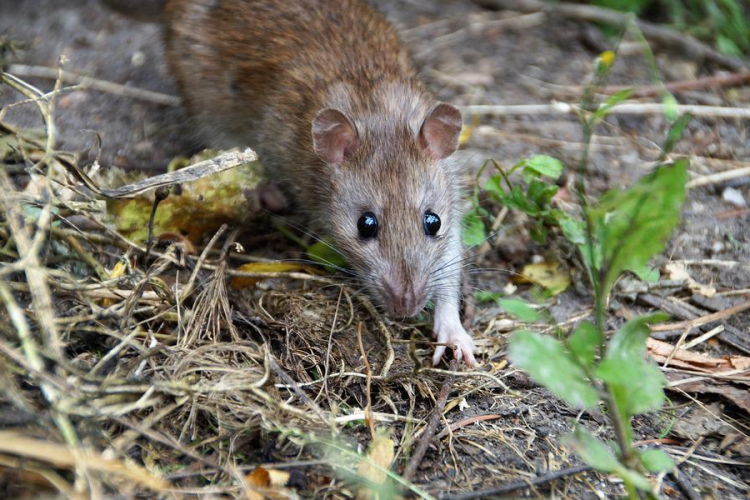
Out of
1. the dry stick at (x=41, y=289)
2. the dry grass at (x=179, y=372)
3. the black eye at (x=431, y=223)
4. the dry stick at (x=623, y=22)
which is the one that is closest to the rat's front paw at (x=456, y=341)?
the dry grass at (x=179, y=372)

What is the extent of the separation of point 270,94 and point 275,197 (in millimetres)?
755

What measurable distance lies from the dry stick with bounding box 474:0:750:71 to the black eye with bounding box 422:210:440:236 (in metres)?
3.36

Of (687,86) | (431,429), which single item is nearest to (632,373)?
(431,429)

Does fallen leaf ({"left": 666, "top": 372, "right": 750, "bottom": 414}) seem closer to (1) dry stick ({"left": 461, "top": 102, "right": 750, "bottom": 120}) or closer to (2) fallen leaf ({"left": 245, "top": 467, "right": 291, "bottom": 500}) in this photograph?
(2) fallen leaf ({"left": 245, "top": 467, "right": 291, "bottom": 500})

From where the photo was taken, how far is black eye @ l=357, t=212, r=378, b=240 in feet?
13.7

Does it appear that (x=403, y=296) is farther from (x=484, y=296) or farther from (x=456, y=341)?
(x=484, y=296)

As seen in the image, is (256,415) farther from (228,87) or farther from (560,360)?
(228,87)

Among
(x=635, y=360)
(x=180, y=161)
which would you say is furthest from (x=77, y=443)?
(x=180, y=161)

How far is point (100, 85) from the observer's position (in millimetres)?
5879

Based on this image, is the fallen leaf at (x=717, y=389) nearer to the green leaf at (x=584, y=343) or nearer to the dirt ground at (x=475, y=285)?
the dirt ground at (x=475, y=285)

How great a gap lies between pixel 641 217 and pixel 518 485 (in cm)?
122

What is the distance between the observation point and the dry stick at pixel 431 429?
3078 millimetres

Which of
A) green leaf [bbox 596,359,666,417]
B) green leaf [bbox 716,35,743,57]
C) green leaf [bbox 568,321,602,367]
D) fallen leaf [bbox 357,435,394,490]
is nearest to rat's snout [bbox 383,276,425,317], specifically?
fallen leaf [bbox 357,435,394,490]

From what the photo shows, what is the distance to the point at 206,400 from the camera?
3.23 meters
